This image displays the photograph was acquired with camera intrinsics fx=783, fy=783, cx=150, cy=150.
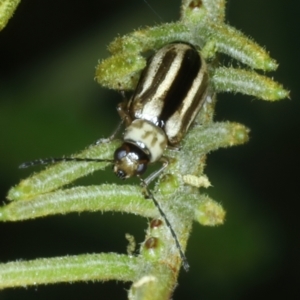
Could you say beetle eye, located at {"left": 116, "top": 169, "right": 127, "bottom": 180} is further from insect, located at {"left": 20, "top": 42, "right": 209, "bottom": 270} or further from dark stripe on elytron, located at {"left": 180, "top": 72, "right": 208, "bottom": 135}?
dark stripe on elytron, located at {"left": 180, "top": 72, "right": 208, "bottom": 135}

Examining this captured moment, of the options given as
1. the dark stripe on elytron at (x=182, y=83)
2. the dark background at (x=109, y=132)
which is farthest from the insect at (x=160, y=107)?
the dark background at (x=109, y=132)

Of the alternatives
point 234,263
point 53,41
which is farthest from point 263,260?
point 53,41

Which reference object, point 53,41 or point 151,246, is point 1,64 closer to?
point 53,41

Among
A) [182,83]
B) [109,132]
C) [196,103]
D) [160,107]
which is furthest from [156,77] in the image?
[109,132]

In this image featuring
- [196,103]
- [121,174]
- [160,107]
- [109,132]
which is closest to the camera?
[196,103]

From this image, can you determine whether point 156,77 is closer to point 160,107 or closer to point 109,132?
point 160,107

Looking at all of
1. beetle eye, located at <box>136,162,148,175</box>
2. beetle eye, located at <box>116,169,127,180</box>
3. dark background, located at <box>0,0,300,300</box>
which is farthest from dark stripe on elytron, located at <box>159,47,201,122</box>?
dark background, located at <box>0,0,300,300</box>
